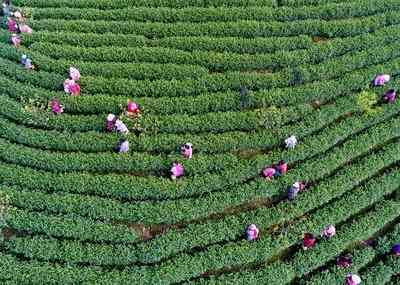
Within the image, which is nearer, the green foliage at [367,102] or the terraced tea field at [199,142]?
the terraced tea field at [199,142]

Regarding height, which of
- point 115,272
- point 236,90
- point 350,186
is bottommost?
point 115,272

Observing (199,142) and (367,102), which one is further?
(367,102)

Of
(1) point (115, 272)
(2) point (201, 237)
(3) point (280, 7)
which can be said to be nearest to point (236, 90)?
(3) point (280, 7)

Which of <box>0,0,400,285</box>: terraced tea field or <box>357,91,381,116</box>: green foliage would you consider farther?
<box>357,91,381,116</box>: green foliage

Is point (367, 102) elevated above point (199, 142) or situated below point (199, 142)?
above

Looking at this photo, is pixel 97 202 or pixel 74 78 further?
pixel 74 78

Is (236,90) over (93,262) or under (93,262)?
over

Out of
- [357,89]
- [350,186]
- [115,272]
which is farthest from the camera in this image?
[357,89]

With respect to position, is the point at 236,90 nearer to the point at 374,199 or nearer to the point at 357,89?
the point at 357,89
